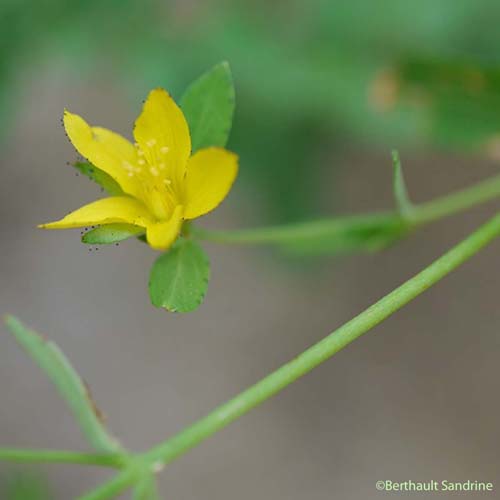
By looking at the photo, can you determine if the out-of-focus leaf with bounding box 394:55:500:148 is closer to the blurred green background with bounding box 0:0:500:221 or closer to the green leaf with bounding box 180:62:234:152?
the blurred green background with bounding box 0:0:500:221

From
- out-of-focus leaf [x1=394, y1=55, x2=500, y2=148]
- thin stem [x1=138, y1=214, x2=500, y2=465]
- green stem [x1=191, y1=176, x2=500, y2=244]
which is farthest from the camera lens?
out-of-focus leaf [x1=394, y1=55, x2=500, y2=148]

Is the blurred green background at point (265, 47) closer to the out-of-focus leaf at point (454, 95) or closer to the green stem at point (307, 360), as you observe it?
the out-of-focus leaf at point (454, 95)

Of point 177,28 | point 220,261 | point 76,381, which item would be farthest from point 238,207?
point 76,381

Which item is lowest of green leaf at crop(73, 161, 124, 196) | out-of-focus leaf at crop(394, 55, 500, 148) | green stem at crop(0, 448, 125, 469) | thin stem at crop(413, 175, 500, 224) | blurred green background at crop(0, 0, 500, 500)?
green stem at crop(0, 448, 125, 469)

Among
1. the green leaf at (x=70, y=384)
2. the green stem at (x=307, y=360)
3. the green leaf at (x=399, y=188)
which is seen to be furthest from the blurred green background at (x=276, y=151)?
the green leaf at (x=70, y=384)

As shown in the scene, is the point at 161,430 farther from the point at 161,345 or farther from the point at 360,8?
the point at 360,8

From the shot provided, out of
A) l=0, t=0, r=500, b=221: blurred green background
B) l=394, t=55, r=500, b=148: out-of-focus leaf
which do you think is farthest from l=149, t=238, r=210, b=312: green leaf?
l=0, t=0, r=500, b=221: blurred green background
